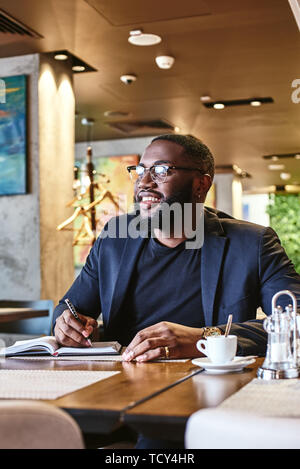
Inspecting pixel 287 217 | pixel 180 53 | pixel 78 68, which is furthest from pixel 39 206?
pixel 287 217

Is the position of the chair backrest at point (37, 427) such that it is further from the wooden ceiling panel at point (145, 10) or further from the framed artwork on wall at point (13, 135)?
the framed artwork on wall at point (13, 135)

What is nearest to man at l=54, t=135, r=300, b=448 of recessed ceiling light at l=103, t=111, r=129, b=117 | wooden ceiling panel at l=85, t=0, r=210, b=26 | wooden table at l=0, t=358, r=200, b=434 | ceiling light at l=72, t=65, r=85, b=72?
wooden table at l=0, t=358, r=200, b=434

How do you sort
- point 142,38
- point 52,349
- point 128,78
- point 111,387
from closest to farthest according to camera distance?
point 111,387 < point 52,349 < point 142,38 < point 128,78

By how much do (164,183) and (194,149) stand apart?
0.21 m

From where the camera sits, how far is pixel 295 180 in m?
15.6

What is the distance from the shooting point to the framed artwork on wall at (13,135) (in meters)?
Result: 5.58

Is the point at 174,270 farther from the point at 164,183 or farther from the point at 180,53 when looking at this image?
the point at 180,53

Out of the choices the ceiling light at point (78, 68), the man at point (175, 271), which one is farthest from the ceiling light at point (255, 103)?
the man at point (175, 271)

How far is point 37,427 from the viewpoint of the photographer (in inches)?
36.1

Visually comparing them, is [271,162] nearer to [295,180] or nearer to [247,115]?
[295,180]

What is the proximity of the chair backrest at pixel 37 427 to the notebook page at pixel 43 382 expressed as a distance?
14.6 inches

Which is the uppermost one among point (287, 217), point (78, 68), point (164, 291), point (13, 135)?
point (78, 68)

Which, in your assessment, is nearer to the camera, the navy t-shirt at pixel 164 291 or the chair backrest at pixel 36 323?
the navy t-shirt at pixel 164 291

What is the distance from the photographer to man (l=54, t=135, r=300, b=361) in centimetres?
221
